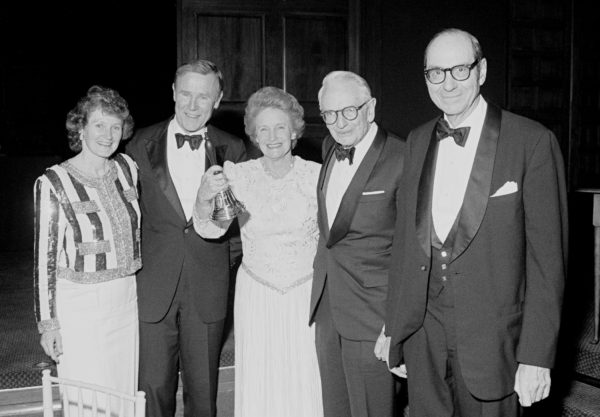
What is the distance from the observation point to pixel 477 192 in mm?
1959

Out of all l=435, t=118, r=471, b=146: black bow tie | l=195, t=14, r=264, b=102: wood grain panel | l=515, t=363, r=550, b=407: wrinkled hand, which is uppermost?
l=195, t=14, r=264, b=102: wood grain panel

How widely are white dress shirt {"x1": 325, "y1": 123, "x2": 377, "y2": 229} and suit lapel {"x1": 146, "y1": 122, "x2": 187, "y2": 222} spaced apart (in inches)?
25.5

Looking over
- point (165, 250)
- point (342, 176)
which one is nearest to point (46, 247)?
point (165, 250)

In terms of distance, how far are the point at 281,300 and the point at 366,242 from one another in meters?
0.50

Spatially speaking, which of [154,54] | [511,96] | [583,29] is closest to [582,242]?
[511,96]

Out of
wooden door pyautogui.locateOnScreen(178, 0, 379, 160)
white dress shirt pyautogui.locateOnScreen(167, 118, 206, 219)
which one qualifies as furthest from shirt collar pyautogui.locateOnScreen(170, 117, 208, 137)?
wooden door pyautogui.locateOnScreen(178, 0, 379, 160)

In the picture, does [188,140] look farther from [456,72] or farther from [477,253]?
[477,253]

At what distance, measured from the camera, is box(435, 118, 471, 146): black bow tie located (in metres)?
2.04

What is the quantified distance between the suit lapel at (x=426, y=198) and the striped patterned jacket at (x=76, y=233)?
1.24 meters

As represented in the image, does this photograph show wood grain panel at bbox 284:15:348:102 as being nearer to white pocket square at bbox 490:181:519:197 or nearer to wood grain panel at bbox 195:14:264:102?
wood grain panel at bbox 195:14:264:102

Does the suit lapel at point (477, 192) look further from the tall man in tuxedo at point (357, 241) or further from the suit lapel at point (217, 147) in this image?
the suit lapel at point (217, 147)

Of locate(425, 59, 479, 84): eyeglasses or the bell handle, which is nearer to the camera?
locate(425, 59, 479, 84): eyeglasses

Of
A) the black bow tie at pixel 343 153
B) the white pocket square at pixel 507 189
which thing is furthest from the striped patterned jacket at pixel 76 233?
the white pocket square at pixel 507 189

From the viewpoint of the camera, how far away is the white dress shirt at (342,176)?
2533mm
